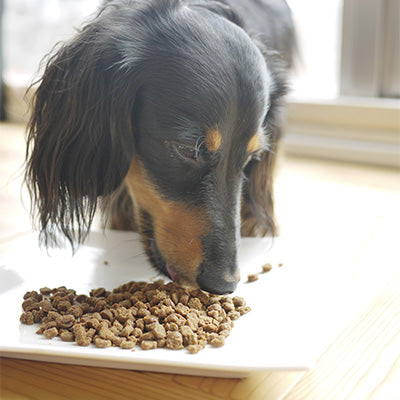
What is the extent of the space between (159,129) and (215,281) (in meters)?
0.39

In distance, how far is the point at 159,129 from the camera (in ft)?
4.82

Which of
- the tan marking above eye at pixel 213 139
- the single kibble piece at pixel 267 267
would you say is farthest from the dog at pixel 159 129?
the single kibble piece at pixel 267 267

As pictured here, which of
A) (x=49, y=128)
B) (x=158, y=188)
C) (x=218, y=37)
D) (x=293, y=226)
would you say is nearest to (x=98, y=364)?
(x=158, y=188)

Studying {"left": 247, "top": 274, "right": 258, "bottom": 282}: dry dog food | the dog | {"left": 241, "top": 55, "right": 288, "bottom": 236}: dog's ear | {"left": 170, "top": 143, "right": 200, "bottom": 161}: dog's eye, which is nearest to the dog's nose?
the dog

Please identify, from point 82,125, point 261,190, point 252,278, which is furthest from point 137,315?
point 261,190

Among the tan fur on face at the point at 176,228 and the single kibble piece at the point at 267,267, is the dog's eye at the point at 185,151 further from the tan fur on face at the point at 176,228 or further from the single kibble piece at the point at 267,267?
the single kibble piece at the point at 267,267

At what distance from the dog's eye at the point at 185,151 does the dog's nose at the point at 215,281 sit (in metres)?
0.26

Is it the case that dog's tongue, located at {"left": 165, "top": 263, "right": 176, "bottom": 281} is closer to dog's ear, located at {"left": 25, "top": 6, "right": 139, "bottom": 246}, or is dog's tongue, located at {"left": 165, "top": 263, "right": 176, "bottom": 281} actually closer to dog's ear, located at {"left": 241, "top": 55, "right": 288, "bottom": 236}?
dog's ear, located at {"left": 25, "top": 6, "right": 139, "bottom": 246}

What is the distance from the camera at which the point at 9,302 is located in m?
1.35

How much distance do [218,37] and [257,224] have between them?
65 centimetres

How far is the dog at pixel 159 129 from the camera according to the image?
144cm

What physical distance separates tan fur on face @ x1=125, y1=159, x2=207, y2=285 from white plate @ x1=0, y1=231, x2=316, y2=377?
0.13m

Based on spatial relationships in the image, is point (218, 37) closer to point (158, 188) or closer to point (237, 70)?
point (237, 70)

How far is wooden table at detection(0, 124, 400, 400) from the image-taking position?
3.57 feet
